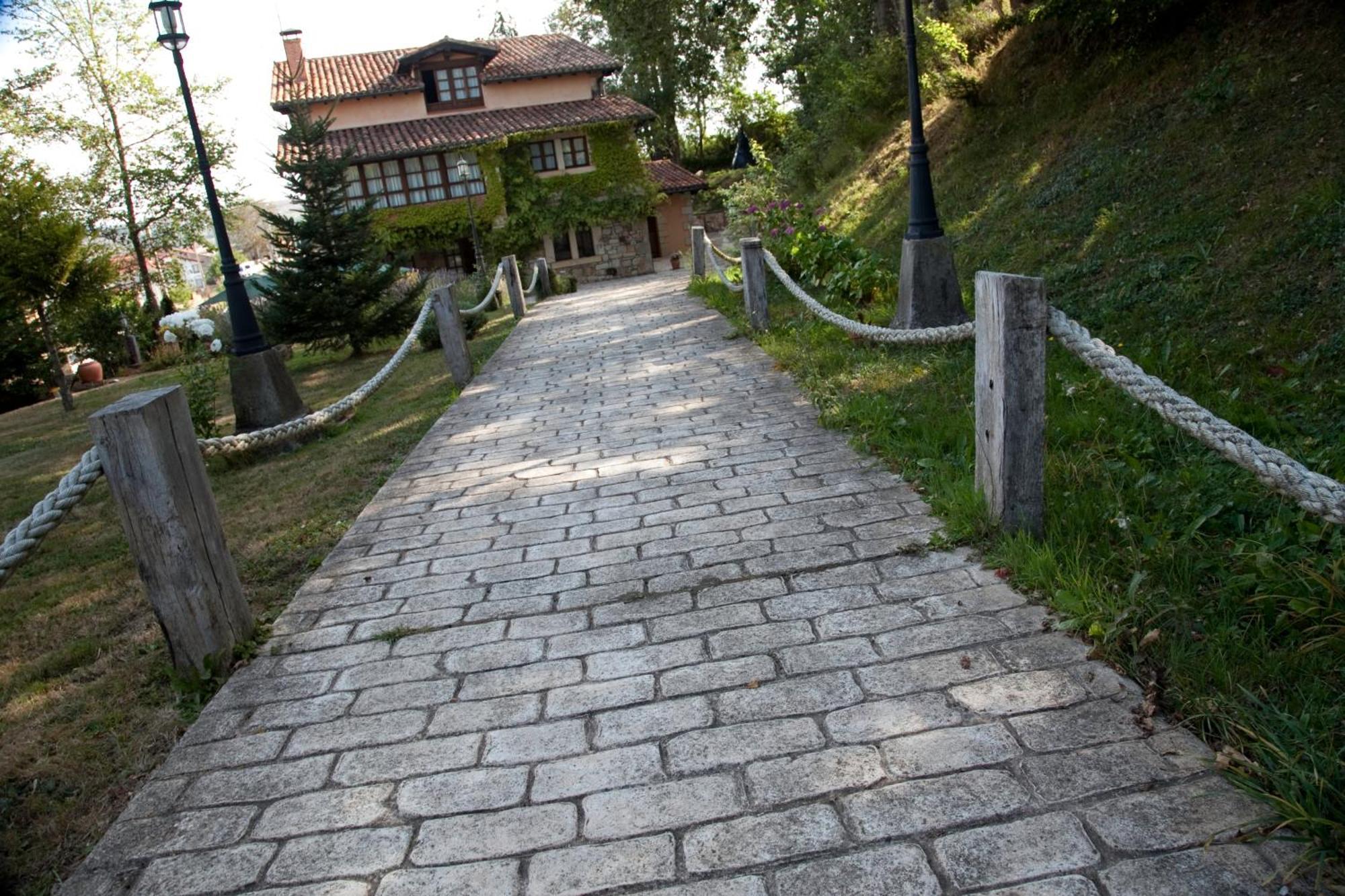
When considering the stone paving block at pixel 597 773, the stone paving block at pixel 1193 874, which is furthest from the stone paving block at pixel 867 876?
the stone paving block at pixel 597 773

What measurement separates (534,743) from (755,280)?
7706mm

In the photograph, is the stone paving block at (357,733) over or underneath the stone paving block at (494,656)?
underneath

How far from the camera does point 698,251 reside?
1792cm

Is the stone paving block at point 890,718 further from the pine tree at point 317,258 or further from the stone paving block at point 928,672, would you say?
the pine tree at point 317,258

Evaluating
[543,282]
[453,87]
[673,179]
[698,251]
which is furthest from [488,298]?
[673,179]

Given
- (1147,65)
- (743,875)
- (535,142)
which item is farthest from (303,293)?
Answer: (535,142)

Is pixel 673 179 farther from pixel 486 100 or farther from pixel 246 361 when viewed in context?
pixel 246 361

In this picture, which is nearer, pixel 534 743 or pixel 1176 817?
pixel 1176 817

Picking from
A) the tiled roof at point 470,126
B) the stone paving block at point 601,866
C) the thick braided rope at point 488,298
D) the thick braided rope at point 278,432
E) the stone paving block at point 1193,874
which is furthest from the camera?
the tiled roof at point 470,126

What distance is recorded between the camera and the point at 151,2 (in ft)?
26.5

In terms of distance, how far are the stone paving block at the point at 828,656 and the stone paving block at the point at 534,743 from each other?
0.72 metres

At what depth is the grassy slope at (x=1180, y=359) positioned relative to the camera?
2.68 m

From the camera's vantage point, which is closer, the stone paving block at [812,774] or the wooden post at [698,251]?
the stone paving block at [812,774]

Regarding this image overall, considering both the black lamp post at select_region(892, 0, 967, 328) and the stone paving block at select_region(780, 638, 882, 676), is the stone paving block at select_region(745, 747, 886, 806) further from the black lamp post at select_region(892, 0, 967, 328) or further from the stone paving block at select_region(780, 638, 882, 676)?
the black lamp post at select_region(892, 0, 967, 328)
